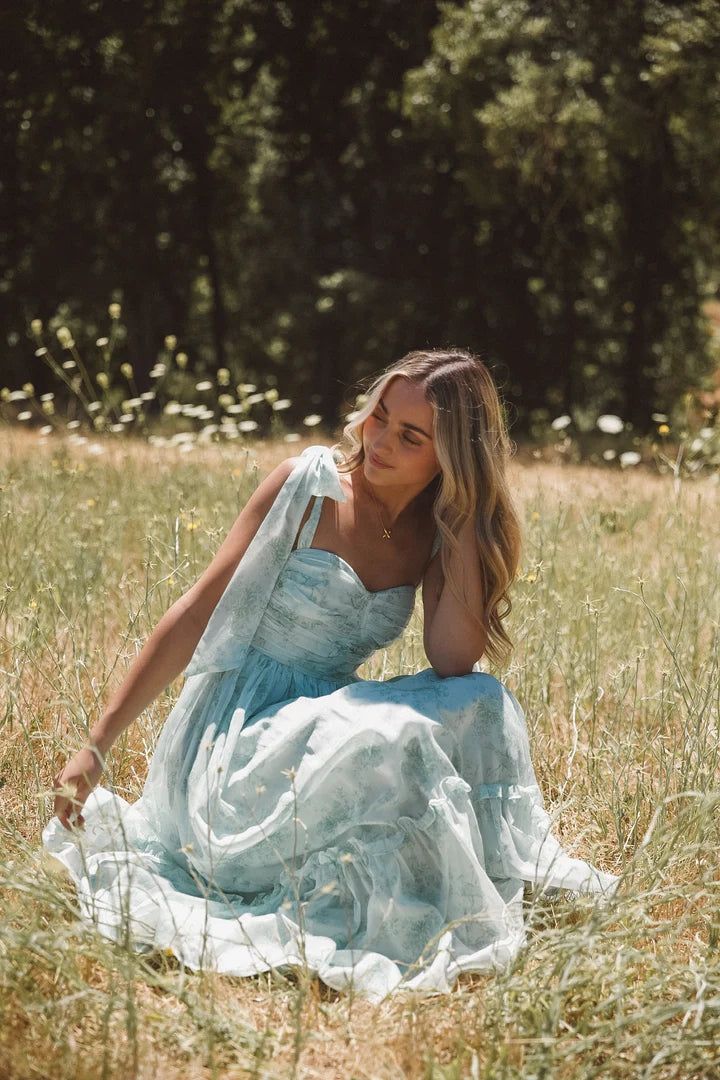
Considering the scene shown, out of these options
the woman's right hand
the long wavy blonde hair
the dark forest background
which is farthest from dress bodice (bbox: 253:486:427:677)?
the dark forest background

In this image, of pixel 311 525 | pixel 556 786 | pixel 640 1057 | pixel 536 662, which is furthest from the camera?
pixel 536 662

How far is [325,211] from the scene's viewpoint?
52.5ft

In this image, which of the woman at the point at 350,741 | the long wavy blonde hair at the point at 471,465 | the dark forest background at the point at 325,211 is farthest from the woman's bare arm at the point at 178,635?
the dark forest background at the point at 325,211

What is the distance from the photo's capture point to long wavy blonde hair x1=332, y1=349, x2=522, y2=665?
261 cm

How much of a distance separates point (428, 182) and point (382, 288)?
1.72m

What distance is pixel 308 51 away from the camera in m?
15.4

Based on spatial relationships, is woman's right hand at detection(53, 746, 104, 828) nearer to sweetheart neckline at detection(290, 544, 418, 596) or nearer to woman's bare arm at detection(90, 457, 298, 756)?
woman's bare arm at detection(90, 457, 298, 756)

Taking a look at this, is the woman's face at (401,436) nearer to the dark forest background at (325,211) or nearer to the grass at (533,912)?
the grass at (533,912)

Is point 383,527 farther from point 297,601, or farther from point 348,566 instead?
point 297,601

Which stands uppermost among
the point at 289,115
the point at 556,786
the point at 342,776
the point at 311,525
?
the point at 289,115

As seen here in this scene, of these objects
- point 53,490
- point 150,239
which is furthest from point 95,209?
point 53,490

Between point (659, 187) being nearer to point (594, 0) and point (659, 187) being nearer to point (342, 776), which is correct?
point (594, 0)

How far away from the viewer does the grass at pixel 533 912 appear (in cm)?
194

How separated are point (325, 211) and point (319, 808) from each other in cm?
1460
